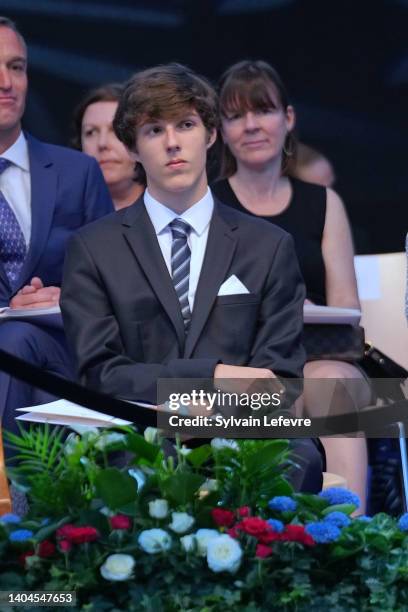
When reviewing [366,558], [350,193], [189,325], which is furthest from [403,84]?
[366,558]

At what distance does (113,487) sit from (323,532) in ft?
1.39

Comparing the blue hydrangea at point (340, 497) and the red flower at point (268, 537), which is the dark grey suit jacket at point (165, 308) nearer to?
the blue hydrangea at point (340, 497)

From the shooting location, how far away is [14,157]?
16.3 ft

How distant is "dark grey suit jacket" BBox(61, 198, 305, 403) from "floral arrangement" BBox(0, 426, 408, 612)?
41.7 inches

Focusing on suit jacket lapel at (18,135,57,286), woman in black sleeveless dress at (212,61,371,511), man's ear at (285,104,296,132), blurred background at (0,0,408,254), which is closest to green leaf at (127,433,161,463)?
suit jacket lapel at (18,135,57,286)

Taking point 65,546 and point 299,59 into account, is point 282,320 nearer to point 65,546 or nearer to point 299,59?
point 65,546

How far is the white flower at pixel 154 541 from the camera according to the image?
2.70 metres

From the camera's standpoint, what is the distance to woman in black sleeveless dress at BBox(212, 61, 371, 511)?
17.0ft

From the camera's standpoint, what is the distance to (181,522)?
2.75m

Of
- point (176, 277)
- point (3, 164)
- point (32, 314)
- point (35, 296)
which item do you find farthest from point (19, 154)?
point (176, 277)

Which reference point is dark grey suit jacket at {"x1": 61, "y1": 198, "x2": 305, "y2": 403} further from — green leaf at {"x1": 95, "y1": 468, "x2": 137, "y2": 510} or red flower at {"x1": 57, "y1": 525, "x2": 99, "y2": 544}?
red flower at {"x1": 57, "y1": 525, "x2": 99, "y2": 544}

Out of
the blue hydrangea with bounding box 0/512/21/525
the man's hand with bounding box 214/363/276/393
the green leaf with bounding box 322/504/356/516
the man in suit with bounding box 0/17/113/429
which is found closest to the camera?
the blue hydrangea with bounding box 0/512/21/525

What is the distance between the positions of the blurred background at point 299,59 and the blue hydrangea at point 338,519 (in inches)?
127

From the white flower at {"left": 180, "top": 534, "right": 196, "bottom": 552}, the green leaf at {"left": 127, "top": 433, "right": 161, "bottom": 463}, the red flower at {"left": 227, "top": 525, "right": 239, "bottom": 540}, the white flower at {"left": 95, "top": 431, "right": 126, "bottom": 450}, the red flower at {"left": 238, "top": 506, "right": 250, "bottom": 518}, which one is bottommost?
the white flower at {"left": 180, "top": 534, "right": 196, "bottom": 552}
